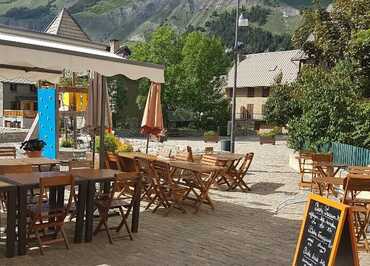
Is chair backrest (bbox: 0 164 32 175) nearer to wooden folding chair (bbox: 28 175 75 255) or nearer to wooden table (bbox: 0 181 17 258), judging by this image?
wooden folding chair (bbox: 28 175 75 255)

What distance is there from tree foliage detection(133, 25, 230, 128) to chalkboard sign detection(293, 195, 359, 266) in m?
37.4

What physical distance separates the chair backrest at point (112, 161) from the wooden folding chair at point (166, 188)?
4.74 feet

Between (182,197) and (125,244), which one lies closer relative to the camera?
(125,244)

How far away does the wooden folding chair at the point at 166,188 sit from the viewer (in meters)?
8.65

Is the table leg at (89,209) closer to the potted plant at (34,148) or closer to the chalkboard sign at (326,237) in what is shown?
the chalkboard sign at (326,237)

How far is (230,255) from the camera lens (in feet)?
21.1

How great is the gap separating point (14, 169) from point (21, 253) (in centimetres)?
185

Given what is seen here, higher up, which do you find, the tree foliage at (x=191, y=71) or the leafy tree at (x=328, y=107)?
the tree foliage at (x=191, y=71)

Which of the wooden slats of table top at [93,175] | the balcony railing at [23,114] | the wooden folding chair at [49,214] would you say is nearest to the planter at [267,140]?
the balcony railing at [23,114]

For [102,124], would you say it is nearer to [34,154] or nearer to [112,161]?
[112,161]

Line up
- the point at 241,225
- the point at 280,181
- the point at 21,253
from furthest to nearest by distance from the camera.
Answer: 1. the point at 280,181
2. the point at 241,225
3. the point at 21,253

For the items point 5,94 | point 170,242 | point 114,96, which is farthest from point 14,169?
point 5,94

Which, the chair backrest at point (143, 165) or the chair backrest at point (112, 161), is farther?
the chair backrest at point (112, 161)

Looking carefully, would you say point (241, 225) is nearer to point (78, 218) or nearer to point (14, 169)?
point (78, 218)
